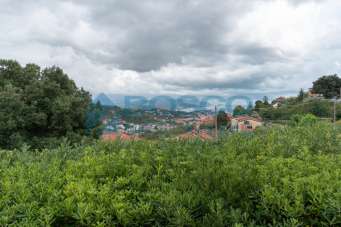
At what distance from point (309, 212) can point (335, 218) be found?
141 mm

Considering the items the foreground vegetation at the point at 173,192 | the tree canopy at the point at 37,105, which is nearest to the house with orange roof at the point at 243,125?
the foreground vegetation at the point at 173,192

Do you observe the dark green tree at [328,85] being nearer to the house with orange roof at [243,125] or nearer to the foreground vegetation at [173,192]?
the house with orange roof at [243,125]

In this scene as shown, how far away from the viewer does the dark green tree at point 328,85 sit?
5169cm

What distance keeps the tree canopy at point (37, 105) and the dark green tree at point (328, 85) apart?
39215mm

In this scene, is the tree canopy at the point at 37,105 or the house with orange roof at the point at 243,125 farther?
the tree canopy at the point at 37,105

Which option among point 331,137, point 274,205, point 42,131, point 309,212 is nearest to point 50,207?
point 274,205

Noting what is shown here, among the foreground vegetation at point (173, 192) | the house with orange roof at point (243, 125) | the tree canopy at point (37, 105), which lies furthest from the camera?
the tree canopy at point (37, 105)

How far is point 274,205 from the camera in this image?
2.00 meters

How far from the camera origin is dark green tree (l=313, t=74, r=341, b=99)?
51.7 metres

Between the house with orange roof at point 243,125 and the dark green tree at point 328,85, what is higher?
the dark green tree at point 328,85

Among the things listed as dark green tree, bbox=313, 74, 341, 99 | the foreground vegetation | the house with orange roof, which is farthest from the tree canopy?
dark green tree, bbox=313, 74, 341, 99

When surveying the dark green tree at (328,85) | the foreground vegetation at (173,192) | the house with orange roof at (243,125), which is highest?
the dark green tree at (328,85)

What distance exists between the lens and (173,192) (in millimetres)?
2131

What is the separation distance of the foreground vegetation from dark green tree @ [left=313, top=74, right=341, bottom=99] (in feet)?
173
